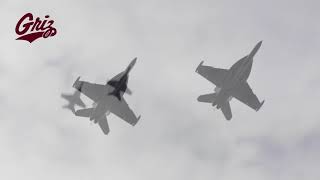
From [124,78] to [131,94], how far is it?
370 centimetres

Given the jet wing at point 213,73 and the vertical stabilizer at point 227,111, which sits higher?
the jet wing at point 213,73

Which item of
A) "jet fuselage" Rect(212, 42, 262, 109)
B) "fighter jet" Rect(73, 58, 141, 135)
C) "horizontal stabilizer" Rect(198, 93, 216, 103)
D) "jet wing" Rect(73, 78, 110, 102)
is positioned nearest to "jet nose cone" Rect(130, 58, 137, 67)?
"fighter jet" Rect(73, 58, 141, 135)

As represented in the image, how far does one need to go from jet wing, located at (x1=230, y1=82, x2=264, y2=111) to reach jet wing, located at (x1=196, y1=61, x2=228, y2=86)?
14.8ft

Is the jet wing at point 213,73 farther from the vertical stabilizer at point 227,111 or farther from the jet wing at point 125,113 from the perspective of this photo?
the jet wing at point 125,113

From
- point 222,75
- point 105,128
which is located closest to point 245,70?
point 222,75

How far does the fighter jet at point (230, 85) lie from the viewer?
155 m

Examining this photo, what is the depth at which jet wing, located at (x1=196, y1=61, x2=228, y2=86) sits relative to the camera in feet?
517

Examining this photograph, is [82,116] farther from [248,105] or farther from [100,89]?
[248,105]

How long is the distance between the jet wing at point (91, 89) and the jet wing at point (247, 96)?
28.4 m

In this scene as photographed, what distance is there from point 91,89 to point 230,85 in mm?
30136

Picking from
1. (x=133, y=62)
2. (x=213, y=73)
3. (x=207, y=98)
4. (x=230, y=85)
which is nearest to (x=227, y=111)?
(x=207, y=98)

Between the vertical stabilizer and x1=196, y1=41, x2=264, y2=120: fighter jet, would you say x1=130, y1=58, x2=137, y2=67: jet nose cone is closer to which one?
x1=196, y1=41, x2=264, y2=120: fighter jet

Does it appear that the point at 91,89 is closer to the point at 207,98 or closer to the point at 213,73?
the point at 207,98

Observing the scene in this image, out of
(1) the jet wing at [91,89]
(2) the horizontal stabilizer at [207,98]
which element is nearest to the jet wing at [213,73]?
(2) the horizontal stabilizer at [207,98]
